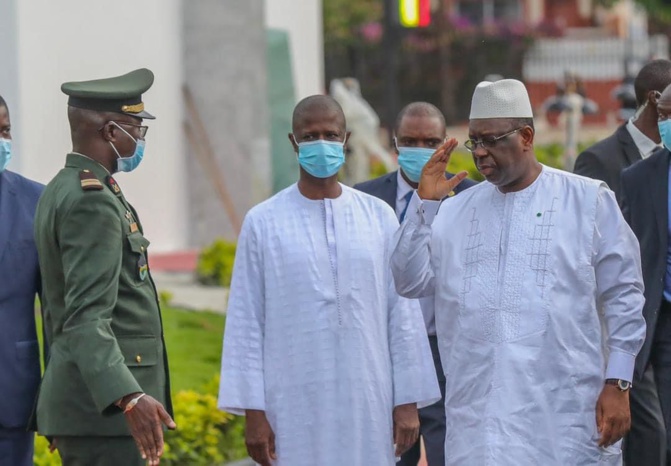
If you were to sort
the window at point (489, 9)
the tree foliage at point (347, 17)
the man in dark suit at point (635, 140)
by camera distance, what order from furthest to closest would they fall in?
1. the window at point (489, 9)
2. the tree foliage at point (347, 17)
3. the man in dark suit at point (635, 140)

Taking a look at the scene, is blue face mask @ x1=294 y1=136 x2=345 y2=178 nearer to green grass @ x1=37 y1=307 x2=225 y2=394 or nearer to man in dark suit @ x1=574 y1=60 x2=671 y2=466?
man in dark suit @ x1=574 y1=60 x2=671 y2=466

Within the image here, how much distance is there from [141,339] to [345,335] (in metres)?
0.91

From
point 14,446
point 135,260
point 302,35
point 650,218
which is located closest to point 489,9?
point 302,35

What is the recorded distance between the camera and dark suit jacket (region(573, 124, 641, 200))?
23.4ft

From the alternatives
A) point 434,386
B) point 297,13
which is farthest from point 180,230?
point 434,386

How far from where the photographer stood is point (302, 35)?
19.4 m

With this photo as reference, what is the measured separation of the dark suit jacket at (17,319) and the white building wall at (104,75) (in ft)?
20.1

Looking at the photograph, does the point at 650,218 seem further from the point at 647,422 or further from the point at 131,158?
the point at 131,158

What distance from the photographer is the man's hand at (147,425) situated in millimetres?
4668

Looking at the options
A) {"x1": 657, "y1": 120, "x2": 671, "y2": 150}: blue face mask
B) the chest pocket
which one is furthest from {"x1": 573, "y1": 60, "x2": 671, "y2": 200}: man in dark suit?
the chest pocket

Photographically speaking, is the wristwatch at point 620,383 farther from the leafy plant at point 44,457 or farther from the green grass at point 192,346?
the green grass at point 192,346

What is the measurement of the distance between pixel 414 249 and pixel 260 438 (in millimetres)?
950

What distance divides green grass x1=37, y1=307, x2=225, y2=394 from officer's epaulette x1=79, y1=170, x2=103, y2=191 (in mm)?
4791

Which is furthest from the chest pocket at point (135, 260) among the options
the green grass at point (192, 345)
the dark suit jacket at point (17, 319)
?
the green grass at point (192, 345)
